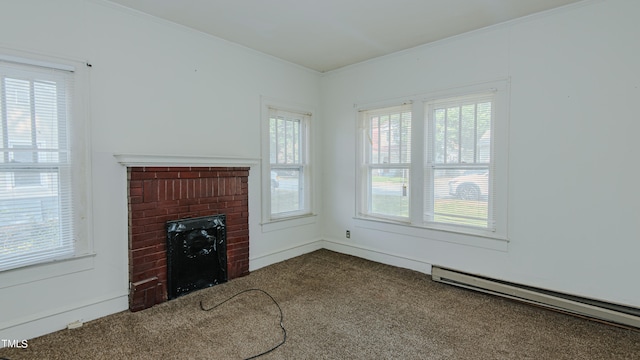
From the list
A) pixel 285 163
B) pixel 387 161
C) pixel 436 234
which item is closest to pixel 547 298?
pixel 436 234

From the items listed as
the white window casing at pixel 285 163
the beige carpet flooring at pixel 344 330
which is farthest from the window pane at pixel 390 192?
the beige carpet flooring at pixel 344 330

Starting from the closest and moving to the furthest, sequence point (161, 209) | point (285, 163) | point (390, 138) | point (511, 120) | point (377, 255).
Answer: point (161, 209), point (511, 120), point (390, 138), point (377, 255), point (285, 163)

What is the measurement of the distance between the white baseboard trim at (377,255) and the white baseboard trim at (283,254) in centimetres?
22

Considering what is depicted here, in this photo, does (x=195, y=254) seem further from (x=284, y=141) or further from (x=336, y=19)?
(x=336, y=19)

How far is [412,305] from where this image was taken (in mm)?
2926

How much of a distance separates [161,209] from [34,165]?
1.00 metres

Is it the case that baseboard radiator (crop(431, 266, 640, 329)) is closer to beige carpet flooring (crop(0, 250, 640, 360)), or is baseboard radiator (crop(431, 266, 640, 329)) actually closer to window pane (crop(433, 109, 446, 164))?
beige carpet flooring (crop(0, 250, 640, 360))

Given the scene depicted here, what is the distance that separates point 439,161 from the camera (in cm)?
363

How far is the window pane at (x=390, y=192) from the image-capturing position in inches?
158

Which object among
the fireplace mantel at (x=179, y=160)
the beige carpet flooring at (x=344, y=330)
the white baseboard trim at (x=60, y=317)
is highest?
the fireplace mantel at (x=179, y=160)

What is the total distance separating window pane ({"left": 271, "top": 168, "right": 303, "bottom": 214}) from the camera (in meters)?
4.25

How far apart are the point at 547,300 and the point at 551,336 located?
55 centimetres

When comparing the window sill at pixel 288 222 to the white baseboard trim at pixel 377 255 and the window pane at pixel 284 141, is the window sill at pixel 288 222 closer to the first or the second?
the white baseboard trim at pixel 377 255

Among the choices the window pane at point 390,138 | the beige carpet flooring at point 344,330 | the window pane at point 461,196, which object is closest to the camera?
the beige carpet flooring at point 344,330
